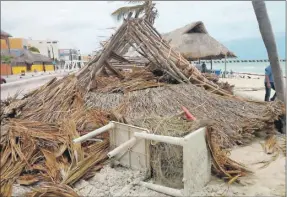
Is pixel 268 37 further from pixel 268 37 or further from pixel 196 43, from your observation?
pixel 196 43

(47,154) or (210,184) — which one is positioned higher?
(47,154)

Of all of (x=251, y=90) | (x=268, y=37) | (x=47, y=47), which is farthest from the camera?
(x=47, y=47)

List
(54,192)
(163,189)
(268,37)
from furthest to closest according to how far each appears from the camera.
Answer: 1. (268,37)
2. (54,192)
3. (163,189)

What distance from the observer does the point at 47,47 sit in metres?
43.9

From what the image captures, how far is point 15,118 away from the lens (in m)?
5.25

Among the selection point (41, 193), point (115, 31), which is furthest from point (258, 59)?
point (41, 193)

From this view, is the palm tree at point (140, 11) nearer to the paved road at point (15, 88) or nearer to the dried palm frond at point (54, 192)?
the paved road at point (15, 88)

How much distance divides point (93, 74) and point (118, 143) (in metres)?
2.72

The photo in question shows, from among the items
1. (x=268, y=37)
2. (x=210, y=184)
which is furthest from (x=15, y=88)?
(x=268, y=37)

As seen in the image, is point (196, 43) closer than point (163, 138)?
No

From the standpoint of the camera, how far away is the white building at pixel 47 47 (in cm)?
4266

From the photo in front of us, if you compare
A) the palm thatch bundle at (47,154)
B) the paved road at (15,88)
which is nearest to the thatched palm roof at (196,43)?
the paved road at (15,88)

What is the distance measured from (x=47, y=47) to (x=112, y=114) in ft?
142

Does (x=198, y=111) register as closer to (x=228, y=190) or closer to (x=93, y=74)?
(x=228, y=190)
